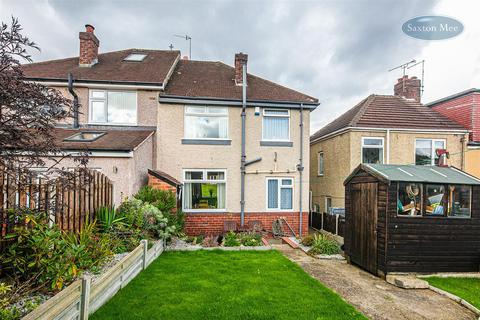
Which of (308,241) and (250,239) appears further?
(250,239)

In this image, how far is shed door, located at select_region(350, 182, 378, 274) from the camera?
6.86 metres

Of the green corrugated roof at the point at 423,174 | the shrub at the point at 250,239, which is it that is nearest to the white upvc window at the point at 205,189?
the shrub at the point at 250,239

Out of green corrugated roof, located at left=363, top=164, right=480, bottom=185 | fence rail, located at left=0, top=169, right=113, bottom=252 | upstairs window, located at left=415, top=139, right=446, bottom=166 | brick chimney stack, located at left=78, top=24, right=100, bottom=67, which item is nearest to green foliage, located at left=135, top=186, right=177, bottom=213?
fence rail, located at left=0, top=169, right=113, bottom=252

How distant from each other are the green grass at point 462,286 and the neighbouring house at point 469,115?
393 inches

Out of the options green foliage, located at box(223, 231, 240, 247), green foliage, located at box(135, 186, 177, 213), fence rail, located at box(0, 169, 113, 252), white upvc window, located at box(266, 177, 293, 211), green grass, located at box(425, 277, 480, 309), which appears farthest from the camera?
white upvc window, located at box(266, 177, 293, 211)

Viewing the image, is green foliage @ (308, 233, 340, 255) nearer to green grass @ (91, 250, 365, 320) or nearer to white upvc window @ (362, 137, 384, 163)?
green grass @ (91, 250, 365, 320)

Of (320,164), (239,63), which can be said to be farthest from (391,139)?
(239,63)

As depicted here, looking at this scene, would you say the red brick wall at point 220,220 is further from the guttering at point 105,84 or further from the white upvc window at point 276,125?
the guttering at point 105,84

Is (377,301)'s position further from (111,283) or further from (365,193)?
(111,283)

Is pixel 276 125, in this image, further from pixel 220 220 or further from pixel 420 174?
pixel 420 174

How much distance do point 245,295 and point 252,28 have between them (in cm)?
1304

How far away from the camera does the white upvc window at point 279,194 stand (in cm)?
1173

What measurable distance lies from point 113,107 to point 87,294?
31.3 feet

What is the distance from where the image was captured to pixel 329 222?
12.3 metres
